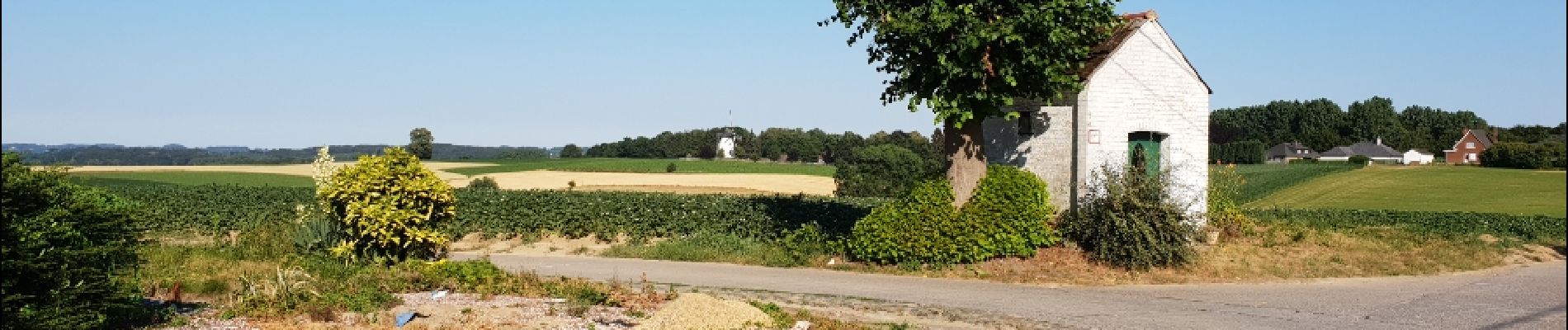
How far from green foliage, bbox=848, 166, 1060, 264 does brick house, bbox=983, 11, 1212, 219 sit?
3.75ft

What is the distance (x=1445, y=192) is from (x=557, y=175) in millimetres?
46544

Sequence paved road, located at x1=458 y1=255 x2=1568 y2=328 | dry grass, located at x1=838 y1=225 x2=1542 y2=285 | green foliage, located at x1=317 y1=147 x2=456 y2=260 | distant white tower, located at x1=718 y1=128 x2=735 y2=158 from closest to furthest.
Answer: paved road, located at x1=458 y1=255 x2=1568 y2=328
green foliage, located at x1=317 y1=147 x2=456 y2=260
dry grass, located at x1=838 y1=225 x2=1542 y2=285
distant white tower, located at x1=718 y1=128 x2=735 y2=158

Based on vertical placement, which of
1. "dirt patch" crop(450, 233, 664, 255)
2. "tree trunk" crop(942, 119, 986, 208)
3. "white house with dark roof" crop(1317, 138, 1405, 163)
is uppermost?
"white house with dark roof" crop(1317, 138, 1405, 163)

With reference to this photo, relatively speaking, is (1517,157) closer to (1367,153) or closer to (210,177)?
(1367,153)

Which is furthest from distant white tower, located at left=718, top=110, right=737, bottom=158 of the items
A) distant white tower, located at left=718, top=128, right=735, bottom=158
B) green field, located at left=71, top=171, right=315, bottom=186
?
green field, located at left=71, top=171, right=315, bottom=186

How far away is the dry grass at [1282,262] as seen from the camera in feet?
53.7

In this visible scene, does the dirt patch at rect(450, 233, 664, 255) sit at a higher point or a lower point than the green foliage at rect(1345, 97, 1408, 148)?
lower

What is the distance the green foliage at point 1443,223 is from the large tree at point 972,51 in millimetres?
8261

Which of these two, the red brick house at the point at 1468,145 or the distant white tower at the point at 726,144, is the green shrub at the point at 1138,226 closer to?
the red brick house at the point at 1468,145

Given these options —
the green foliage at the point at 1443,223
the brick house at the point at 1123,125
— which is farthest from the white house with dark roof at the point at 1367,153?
the brick house at the point at 1123,125

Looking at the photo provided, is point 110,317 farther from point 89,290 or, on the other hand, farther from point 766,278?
point 766,278

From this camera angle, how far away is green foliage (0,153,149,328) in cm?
852

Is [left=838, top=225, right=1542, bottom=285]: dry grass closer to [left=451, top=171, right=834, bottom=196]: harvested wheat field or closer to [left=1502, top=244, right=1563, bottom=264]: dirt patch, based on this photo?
[left=1502, top=244, right=1563, bottom=264]: dirt patch

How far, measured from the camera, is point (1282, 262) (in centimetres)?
1755
